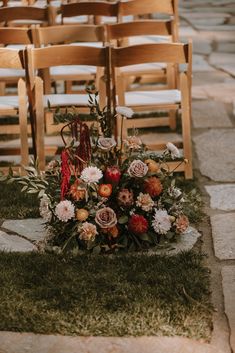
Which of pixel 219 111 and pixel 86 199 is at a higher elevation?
pixel 86 199

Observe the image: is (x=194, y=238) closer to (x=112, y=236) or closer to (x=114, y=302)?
(x=112, y=236)

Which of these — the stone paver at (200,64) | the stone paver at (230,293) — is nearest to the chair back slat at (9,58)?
the stone paver at (230,293)

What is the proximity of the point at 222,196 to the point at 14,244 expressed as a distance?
138 cm

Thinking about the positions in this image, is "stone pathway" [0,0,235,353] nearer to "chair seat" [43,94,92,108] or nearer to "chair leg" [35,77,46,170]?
"chair leg" [35,77,46,170]

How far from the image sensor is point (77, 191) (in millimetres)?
3979

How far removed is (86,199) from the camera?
13.2ft

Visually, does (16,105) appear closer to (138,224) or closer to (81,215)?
(81,215)

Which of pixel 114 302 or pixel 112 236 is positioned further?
pixel 112 236

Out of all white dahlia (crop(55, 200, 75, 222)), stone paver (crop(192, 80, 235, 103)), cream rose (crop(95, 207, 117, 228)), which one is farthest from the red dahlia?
stone paver (crop(192, 80, 235, 103))

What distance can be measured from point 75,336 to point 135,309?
0.32 metres

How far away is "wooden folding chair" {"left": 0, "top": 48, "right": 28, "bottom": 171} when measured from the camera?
15.8ft

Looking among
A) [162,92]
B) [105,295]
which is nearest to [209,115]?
[162,92]

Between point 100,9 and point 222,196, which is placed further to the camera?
point 100,9

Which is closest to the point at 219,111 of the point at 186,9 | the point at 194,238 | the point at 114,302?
the point at 194,238
